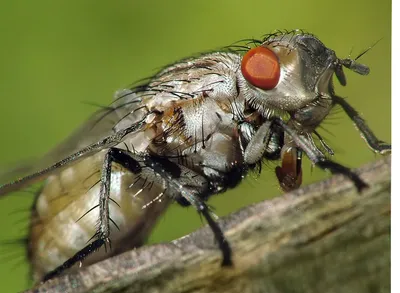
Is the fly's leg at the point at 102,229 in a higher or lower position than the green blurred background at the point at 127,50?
lower

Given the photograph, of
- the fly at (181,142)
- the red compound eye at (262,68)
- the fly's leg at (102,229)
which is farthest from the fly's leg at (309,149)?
the fly's leg at (102,229)

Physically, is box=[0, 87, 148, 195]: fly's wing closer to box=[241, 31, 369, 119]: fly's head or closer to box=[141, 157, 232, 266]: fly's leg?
box=[141, 157, 232, 266]: fly's leg

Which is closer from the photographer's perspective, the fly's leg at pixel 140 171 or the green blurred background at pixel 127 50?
the fly's leg at pixel 140 171

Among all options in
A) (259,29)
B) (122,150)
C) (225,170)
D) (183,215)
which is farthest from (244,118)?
(259,29)

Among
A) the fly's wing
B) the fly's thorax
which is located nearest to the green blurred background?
the fly's wing

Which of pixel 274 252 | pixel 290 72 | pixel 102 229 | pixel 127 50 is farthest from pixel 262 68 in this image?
pixel 127 50

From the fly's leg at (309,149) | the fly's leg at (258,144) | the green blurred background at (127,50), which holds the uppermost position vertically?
the green blurred background at (127,50)

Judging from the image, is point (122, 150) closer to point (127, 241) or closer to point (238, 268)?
point (127, 241)

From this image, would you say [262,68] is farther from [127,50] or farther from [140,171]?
[127,50]

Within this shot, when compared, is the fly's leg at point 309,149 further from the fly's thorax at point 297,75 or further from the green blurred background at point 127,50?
the green blurred background at point 127,50
